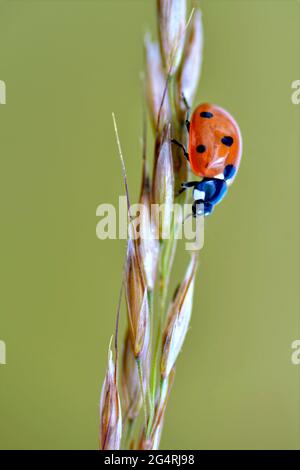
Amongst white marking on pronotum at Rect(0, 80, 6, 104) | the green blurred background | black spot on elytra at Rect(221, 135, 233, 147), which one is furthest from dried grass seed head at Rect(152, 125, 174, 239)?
white marking on pronotum at Rect(0, 80, 6, 104)

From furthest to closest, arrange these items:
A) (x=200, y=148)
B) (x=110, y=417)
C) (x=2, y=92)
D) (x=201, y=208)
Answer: (x=2, y=92), (x=201, y=208), (x=200, y=148), (x=110, y=417)

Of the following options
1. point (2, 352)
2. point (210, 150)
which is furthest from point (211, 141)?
point (2, 352)

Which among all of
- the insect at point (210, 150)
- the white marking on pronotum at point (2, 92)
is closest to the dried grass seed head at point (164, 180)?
the insect at point (210, 150)

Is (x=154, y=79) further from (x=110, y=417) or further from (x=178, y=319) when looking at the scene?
(x=110, y=417)

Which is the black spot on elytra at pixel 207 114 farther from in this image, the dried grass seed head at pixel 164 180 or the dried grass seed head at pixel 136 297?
the dried grass seed head at pixel 136 297

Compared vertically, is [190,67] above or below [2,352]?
above
